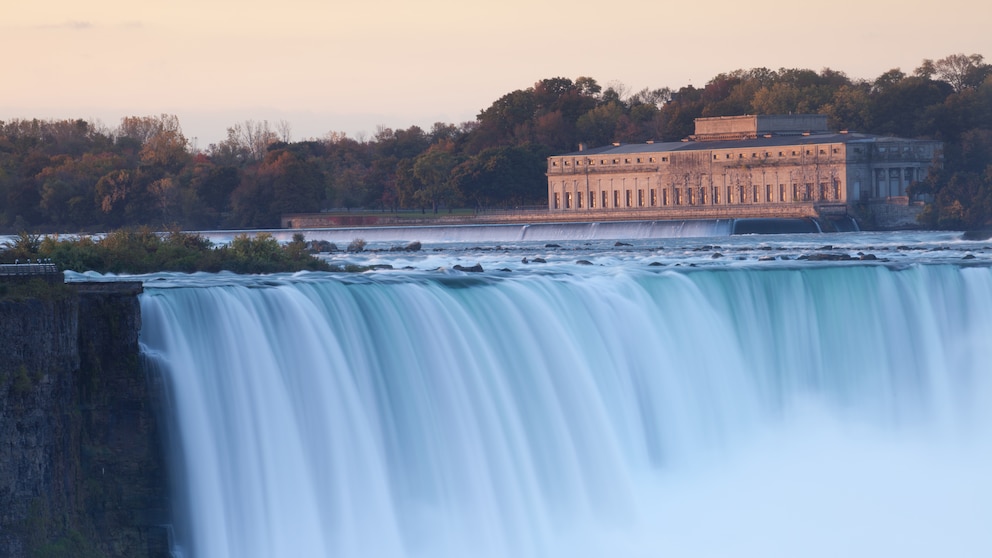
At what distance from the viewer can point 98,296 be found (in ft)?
69.2

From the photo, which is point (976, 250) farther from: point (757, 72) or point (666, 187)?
point (757, 72)

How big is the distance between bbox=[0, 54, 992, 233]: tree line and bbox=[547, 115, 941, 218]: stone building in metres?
3.66

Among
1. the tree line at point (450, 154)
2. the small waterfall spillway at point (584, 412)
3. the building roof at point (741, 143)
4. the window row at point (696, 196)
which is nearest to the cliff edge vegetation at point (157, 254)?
the small waterfall spillway at point (584, 412)

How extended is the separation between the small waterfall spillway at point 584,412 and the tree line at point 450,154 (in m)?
70.8

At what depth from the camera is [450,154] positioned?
14675 cm

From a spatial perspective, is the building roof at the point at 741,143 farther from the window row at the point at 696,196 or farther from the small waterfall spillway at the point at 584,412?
the small waterfall spillway at the point at 584,412

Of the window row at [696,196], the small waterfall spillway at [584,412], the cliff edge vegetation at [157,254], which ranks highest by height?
the cliff edge vegetation at [157,254]

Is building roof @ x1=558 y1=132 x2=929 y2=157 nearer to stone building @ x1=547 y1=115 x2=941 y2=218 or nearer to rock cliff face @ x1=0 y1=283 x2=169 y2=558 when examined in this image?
→ stone building @ x1=547 y1=115 x2=941 y2=218

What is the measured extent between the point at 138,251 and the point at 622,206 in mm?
98053

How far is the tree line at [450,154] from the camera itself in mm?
111562

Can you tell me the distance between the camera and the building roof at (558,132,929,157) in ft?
392

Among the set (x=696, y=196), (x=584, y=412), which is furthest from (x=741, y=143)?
(x=584, y=412)

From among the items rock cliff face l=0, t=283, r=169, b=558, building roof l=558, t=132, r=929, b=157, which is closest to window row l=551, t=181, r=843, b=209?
building roof l=558, t=132, r=929, b=157

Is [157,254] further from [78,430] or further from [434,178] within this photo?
[434,178]
